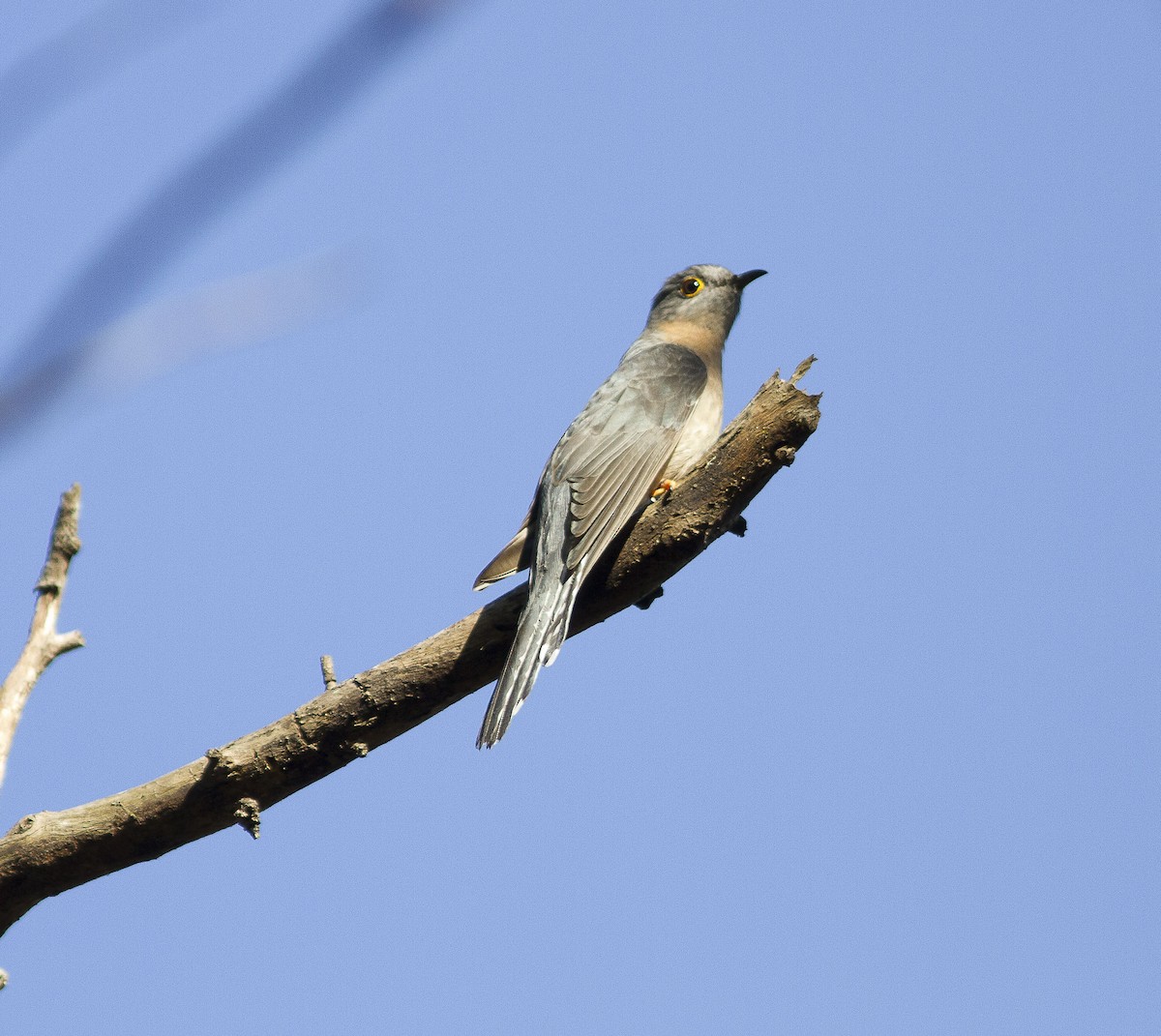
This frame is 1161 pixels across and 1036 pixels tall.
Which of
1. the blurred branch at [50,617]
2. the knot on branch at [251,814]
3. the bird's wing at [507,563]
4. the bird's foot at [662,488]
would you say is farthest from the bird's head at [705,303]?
the knot on branch at [251,814]

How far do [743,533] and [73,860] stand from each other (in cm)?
303

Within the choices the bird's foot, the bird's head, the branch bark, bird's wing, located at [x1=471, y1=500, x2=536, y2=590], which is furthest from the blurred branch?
the bird's head

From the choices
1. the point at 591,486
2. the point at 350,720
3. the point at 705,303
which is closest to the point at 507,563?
the point at 591,486

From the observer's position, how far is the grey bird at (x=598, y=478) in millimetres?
4699

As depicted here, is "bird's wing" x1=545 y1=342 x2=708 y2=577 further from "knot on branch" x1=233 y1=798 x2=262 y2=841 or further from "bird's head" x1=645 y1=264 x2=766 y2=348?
"knot on branch" x1=233 y1=798 x2=262 y2=841

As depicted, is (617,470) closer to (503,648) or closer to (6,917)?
(503,648)

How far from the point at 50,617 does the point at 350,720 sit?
1533mm

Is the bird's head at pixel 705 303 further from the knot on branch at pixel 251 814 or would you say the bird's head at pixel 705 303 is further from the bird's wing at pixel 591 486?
the knot on branch at pixel 251 814

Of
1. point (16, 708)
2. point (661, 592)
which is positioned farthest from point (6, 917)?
point (661, 592)

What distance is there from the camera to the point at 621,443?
5.71m

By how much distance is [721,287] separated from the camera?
26.9 feet

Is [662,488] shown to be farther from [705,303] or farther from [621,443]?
[705,303]

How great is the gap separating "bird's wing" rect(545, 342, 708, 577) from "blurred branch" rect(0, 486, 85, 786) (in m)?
2.17

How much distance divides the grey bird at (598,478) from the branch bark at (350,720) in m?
0.19
